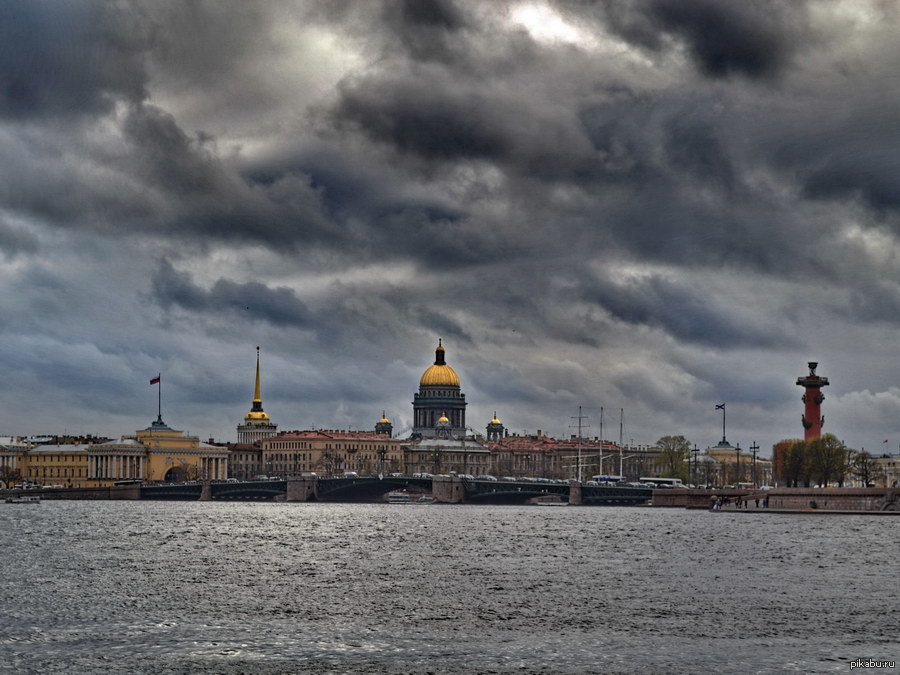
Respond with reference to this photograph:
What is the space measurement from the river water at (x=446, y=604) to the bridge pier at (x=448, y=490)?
8389 centimetres

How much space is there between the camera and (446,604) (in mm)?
39000

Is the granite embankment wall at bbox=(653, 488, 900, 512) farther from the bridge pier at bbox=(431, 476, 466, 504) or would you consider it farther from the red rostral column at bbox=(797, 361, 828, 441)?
the bridge pier at bbox=(431, 476, 466, 504)

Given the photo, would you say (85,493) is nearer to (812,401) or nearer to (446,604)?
(812,401)

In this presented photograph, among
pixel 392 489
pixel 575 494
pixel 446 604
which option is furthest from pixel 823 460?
pixel 446 604

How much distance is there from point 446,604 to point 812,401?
10216cm

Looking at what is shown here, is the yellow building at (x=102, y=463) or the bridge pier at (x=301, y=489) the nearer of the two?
the bridge pier at (x=301, y=489)

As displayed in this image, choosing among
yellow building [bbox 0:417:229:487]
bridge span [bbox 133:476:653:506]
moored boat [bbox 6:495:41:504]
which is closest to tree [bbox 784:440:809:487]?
bridge span [bbox 133:476:653:506]

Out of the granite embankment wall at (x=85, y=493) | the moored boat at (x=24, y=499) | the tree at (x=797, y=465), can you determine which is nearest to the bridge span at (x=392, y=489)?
the granite embankment wall at (x=85, y=493)

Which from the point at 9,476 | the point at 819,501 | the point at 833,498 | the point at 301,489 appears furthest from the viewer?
the point at 9,476

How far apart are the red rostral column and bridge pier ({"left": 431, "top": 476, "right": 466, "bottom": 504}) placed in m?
37.7

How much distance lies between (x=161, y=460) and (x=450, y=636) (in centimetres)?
16969

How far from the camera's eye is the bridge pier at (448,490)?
512ft

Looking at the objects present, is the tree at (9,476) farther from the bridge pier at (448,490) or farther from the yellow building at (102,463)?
the bridge pier at (448,490)

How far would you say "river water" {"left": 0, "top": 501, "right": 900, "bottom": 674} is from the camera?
29672mm
